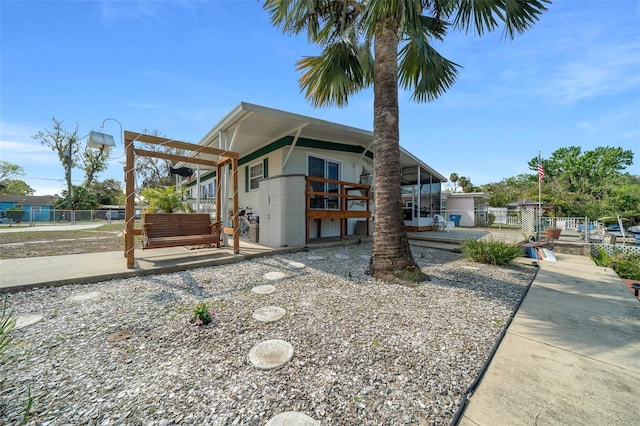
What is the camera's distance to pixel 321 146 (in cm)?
894

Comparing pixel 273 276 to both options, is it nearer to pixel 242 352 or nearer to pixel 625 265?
pixel 242 352

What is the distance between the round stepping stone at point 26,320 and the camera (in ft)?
8.41

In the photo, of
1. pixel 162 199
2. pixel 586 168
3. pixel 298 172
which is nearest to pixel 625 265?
pixel 298 172

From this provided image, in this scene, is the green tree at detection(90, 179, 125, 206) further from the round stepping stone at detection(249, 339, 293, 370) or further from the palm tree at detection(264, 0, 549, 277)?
the round stepping stone at detection(249, 339, 293, 370)

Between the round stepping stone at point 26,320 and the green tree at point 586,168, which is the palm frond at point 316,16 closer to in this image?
the round stepping stone at point 26,320

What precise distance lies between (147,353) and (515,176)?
58.4 meters

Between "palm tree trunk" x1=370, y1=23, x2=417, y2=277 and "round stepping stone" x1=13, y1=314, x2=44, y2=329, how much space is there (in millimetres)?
4576

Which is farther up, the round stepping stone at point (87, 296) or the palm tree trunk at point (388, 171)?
the palm tree trunk at point (388, 171)

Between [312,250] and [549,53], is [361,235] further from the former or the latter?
[549,53]

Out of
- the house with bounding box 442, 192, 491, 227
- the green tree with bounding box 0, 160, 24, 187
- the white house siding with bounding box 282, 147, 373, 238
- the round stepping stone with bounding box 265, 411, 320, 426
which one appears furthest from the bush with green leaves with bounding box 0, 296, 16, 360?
the green tree with bounding box 0, 160, 24, 187

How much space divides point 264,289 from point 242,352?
1563 millimetres

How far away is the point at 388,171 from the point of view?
430cm

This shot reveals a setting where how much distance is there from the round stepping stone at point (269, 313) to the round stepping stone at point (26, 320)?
2402 mm

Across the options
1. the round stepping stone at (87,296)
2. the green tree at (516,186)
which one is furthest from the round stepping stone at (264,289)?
the green tree at (516,186)
